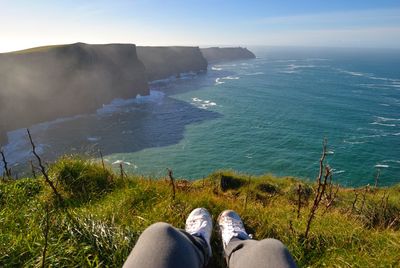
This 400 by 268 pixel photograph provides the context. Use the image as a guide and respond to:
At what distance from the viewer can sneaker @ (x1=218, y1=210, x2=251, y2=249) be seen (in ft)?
14.9

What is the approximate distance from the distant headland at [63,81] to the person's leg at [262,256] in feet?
185

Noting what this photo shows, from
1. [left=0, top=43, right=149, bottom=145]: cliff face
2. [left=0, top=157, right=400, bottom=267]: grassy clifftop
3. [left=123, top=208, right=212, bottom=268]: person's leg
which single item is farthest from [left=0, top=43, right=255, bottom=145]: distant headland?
[left=123, top=208, right=212, bottom=268]: person's leg

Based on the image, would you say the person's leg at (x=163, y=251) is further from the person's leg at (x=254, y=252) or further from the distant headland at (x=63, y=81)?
the distant headland at (x=63, y=81)

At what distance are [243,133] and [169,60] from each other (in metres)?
87.6

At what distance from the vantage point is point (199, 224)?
190 inches

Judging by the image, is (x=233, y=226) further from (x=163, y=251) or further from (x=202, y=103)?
(x=202, y=103)

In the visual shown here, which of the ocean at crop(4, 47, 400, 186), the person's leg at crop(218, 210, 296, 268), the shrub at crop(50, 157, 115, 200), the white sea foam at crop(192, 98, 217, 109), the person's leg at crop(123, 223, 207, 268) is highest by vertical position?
the person's leg at crop(123, 223, 207, 268)

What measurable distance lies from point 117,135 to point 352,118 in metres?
43.6

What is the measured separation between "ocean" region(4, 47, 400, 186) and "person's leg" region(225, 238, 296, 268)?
2038cm

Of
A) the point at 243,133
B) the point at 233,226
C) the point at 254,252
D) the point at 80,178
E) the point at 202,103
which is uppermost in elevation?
the point at 254,252

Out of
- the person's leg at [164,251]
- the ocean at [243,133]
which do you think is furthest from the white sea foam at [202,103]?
the person's leg at [164,251]

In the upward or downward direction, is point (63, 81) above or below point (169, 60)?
below

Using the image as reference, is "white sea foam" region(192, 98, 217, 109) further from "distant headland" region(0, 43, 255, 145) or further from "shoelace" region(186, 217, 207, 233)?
"shoelace" region(186, 217, 207, 233)

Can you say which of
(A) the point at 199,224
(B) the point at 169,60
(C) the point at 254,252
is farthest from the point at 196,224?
(B) the point at 169,60
